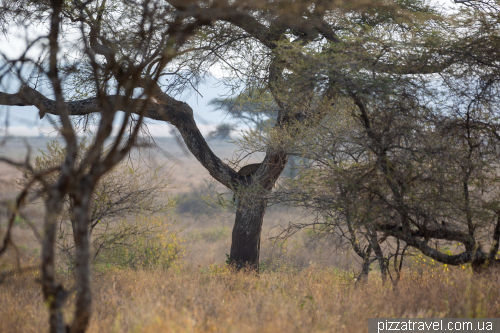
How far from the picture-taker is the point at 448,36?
448cm

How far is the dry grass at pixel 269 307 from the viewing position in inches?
112

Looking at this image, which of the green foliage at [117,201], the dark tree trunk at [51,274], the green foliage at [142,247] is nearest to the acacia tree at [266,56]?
the dark tree trunk at [51,274]

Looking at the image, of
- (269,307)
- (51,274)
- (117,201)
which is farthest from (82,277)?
(117,201)

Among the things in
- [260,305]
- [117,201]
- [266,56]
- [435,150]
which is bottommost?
[260,305]

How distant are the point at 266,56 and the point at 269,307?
5.02 m

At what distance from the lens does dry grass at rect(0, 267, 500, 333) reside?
2835 millimetres

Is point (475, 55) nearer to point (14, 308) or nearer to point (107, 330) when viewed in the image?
point (107, 330)

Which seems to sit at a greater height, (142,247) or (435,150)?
(435,150)

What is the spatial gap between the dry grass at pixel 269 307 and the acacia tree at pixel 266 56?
200cm

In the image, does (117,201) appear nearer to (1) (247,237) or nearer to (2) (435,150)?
(1) (247,237)

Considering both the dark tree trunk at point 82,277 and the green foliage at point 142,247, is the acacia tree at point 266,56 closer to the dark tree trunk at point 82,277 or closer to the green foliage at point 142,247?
the dark tree trunk at point 82,277

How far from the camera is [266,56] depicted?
22.6 ft

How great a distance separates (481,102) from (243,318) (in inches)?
158

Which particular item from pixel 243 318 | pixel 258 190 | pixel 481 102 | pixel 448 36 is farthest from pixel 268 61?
pixel 243 318
